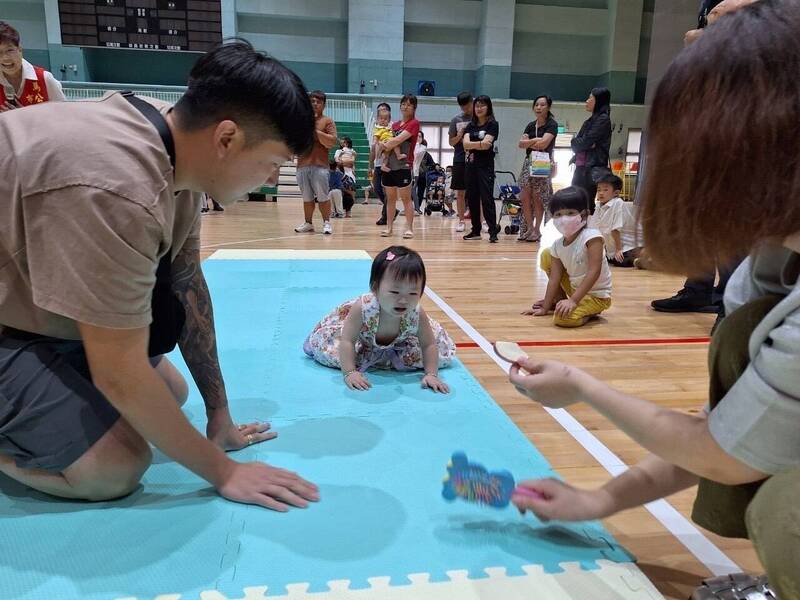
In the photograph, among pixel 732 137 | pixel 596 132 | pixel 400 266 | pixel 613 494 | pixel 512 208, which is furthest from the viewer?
pixel 512 208

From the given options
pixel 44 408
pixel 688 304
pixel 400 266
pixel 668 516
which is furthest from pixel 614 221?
pixel 44 408

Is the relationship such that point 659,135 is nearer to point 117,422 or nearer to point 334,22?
point 117,422

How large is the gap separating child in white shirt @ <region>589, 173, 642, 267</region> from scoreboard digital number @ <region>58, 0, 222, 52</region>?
31.0ft

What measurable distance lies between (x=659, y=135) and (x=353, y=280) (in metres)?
2.71

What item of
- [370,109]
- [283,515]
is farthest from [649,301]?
[370,109]

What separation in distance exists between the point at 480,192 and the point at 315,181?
1.66m

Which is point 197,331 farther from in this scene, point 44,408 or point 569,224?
point 569,224

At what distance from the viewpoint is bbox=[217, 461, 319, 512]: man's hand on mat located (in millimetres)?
1118

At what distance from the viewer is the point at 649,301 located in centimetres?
321

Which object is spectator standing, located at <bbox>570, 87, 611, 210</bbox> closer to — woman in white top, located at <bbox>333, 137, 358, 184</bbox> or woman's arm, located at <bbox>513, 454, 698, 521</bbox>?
woman's arm, located at <bbox>513, 454, 698, 521</bbox>

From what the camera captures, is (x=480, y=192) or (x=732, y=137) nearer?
(x=732, y=137)

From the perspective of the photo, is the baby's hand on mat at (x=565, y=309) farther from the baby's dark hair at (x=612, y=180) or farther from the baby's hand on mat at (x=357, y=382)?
the baby's dark hair at (x=612, y=180)

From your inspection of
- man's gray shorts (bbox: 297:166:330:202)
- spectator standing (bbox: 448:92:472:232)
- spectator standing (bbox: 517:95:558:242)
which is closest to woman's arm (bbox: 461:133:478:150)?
spectator standing (bbox: 448:92:472:232)

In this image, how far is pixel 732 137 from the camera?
59 cm
